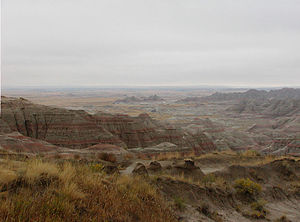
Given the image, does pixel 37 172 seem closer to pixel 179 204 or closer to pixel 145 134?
pixel 179 204

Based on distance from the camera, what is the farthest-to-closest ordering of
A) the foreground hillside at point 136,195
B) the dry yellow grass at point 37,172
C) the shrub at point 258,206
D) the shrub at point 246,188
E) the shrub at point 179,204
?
the shrub at point 246,188 → the shrub at point 258,206 → the shrub at point 179,204 → the dry yellow grass at point 37,172 → the foreground hillside at point 136,195

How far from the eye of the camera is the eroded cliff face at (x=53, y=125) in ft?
91.8

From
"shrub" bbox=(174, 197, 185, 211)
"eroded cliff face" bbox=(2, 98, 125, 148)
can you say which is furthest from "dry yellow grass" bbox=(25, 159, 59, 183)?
"eroded cliff face" bbox=(2, 98, 125, 148)

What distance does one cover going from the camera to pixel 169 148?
26953 mm

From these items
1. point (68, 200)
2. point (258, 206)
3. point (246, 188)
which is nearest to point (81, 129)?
point (246, 188)

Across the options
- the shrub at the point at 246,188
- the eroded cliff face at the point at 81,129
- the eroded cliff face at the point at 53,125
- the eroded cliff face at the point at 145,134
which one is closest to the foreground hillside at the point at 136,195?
the shrub at the point at 246,188

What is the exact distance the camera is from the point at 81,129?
30.2m

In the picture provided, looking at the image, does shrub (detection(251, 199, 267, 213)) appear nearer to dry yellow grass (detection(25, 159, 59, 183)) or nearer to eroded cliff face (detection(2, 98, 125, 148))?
dry yellow grass (detection(25, 159, 59, 183))

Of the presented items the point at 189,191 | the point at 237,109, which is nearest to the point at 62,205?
the point at 189,191

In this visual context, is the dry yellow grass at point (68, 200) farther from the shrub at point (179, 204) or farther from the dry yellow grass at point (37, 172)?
the shrub at point (179, 204)

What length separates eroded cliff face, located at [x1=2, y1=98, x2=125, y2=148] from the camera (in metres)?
28.0

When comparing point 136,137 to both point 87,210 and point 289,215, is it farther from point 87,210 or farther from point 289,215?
point 87,210

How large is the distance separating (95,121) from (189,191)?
94.6 ft

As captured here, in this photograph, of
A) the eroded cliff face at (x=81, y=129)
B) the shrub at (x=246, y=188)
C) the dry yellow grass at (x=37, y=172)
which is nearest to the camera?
the dry yellow grass at (x=37, y=172)
